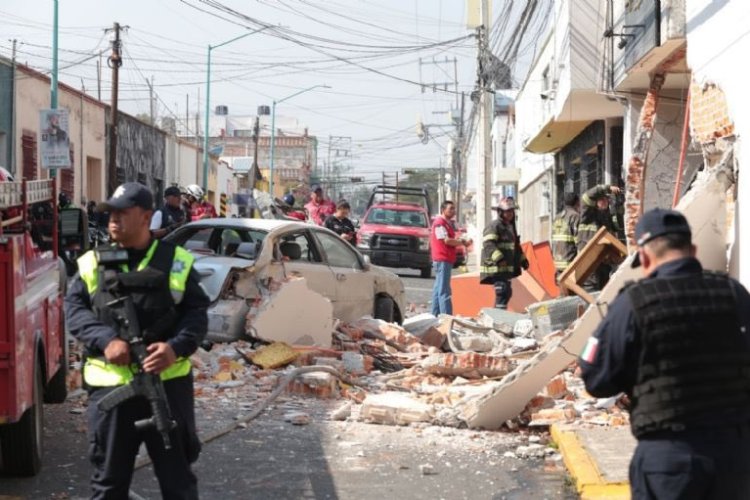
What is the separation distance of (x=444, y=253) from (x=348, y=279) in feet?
8.05

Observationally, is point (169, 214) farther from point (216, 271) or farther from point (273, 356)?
point (273, 356)

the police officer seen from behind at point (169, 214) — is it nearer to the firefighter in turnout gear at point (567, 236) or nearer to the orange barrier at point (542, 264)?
the firefighter in turnout gear at point (567, 236)

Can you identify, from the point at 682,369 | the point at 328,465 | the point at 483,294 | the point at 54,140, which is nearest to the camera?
the point at 682,369

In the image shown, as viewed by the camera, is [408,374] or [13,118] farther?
[13,118]

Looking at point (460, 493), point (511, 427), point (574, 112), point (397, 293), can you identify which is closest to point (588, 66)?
point (574, 112)

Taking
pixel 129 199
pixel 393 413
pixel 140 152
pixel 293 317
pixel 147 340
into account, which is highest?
pixel 140 152

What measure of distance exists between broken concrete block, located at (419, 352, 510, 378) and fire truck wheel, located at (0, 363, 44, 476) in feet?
14.7

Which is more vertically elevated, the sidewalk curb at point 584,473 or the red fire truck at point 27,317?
the red fire truck at point 27,317

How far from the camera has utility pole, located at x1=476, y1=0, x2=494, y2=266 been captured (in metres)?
28.2

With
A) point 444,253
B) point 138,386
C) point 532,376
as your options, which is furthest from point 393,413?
point 444,253

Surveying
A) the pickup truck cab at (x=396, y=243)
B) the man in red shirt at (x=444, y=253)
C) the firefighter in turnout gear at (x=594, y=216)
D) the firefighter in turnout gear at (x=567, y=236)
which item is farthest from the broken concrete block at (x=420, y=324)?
the pickup truck cab at (x=396, y=243)

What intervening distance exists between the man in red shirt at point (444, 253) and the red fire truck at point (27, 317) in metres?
7.53

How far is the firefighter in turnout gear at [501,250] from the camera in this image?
1499cm

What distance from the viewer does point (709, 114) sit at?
29.5 feet
